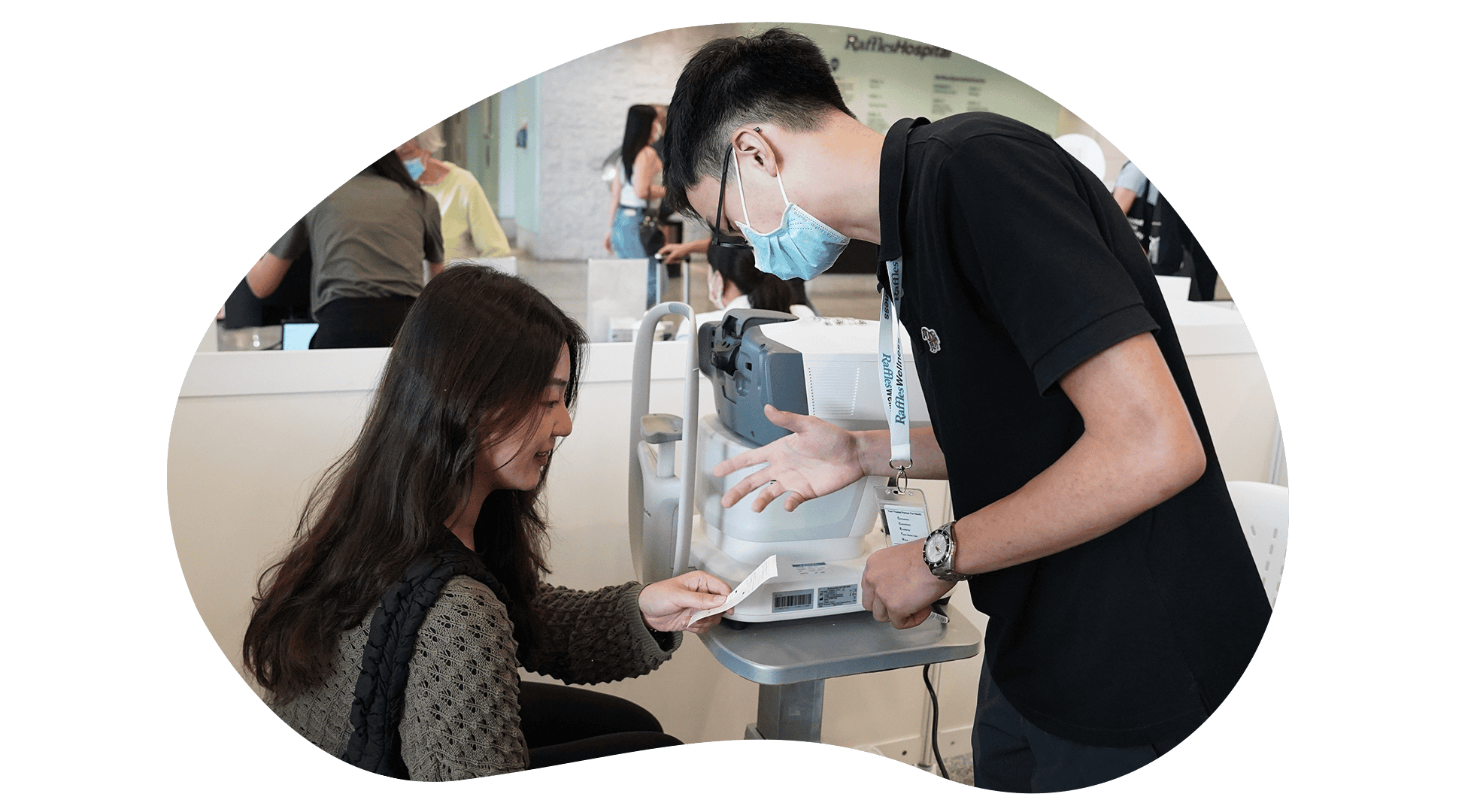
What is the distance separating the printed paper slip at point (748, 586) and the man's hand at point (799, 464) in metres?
0.12

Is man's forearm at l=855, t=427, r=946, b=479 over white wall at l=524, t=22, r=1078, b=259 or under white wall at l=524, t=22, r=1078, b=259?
under

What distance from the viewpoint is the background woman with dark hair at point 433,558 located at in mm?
1307

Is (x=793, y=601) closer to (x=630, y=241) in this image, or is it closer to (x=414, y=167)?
(x=630, y=241)

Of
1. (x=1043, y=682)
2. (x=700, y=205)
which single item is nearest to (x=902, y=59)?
(x=700, y=205)

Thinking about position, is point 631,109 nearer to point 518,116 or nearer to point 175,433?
point 518,116

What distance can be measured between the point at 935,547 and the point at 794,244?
1.59 ft

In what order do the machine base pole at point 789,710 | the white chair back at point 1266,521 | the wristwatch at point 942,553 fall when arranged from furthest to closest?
1. the white chair back at point 1266,521
2. the machine base pole at point 789,710
3. the wristwatch at point 942,553

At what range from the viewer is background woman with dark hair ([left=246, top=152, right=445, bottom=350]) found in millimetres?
1372

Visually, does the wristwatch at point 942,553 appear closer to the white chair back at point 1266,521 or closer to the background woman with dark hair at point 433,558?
the background woman with dark hair at point 433,558

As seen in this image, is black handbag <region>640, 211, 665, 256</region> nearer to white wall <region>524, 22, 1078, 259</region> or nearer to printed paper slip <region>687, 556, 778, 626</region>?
white wall <region>524, 22, 1078, 259</region>

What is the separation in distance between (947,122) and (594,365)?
0.67 m

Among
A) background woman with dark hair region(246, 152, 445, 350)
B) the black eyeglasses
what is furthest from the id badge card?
background woman with dark hair region(246, 152, 445, 350)

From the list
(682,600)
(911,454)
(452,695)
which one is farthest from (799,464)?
(452,695)

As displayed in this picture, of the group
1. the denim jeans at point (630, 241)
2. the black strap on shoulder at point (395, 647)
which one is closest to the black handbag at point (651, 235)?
the denim jeans at point (630, 241)
